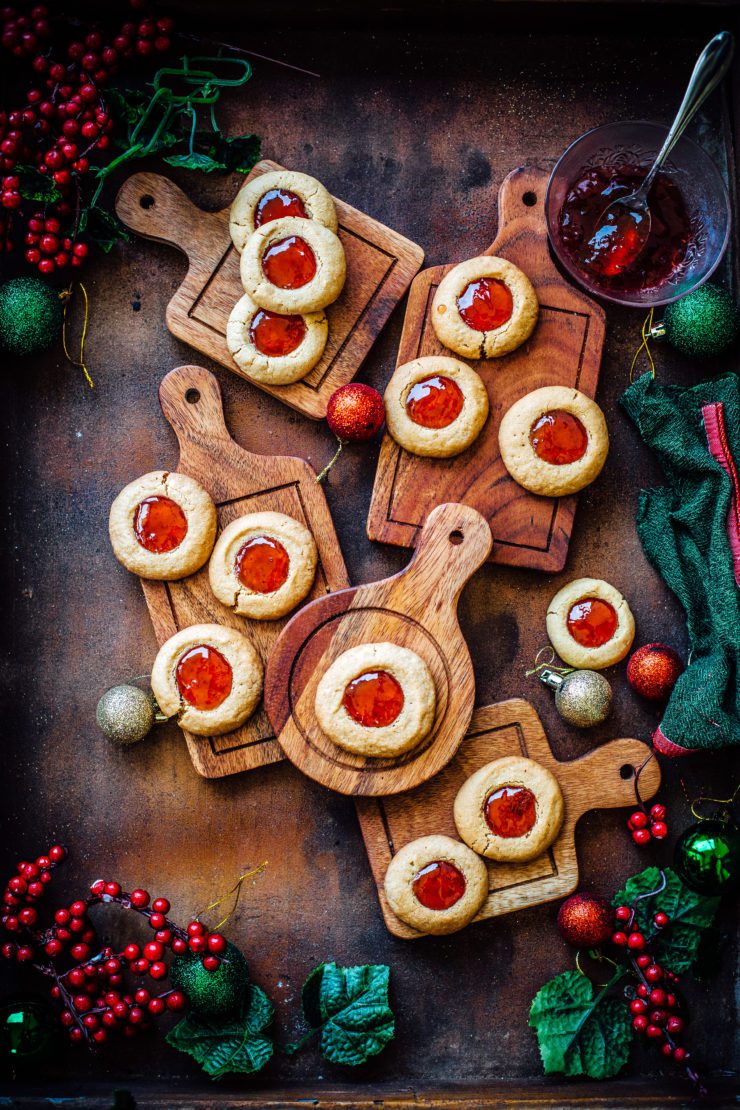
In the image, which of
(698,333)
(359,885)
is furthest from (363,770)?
(698,333)

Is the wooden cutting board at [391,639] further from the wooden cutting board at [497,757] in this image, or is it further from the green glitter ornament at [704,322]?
the green glitter ornament at [704,322]

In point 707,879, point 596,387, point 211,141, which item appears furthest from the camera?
point 596,387

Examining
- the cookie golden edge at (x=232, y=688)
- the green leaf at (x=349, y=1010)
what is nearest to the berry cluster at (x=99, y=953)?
the green leaf at (x=349, y=1010)

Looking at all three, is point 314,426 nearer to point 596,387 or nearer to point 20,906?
point 596,387

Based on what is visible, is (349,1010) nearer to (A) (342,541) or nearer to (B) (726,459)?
(A) (342,541)

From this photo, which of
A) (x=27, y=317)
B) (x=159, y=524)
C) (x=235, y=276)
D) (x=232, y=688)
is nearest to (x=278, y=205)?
(x=235, y=276)

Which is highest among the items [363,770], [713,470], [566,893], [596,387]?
[596,387]

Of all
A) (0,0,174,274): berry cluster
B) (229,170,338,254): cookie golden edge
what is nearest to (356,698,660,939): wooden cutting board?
(229,170,338,254): cookie golden edge

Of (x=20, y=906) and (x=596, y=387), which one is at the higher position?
(x=596, y=387)
